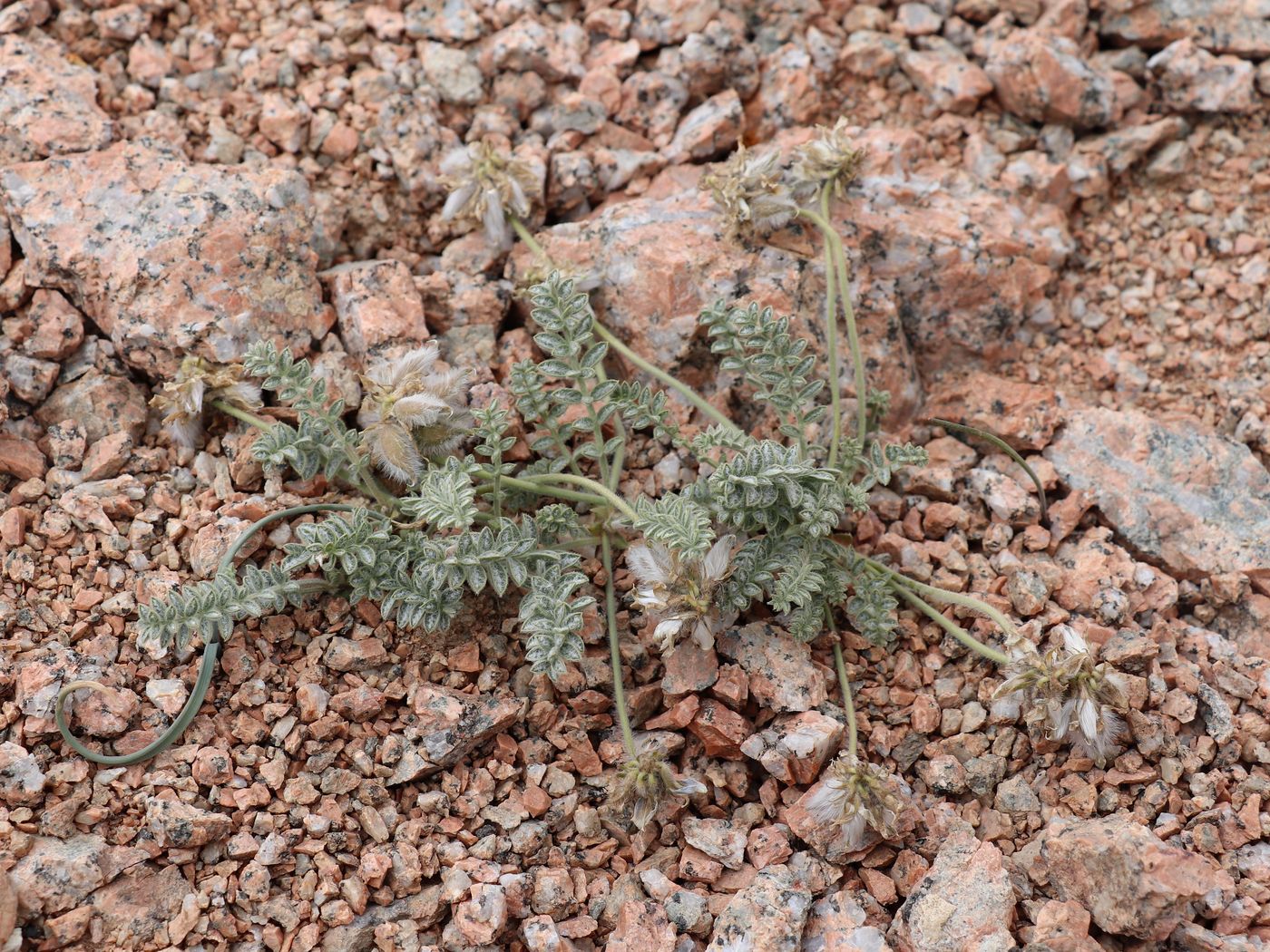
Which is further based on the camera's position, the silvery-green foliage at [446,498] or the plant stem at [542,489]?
the plant stem at [542,489]

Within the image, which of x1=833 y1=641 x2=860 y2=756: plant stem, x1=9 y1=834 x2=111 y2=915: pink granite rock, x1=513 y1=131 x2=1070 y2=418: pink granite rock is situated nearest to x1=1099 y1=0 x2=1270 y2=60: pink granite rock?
x1=513 y1=131 x2=1070 y2=418: pink granite rock

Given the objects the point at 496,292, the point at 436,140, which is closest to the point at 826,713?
the point at 496,292

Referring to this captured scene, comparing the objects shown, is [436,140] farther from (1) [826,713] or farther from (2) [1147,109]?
(2) [1147,109]

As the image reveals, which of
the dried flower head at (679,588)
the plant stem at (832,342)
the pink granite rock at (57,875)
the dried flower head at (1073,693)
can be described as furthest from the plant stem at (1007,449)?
the pink granite rock at (57,875)

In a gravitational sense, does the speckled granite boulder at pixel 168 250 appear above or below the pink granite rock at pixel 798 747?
above

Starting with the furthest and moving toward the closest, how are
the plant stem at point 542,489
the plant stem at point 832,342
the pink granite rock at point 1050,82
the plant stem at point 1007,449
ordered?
the pink granite rock at point 1050,82, the plant stem at point 1007,449, the plant stem at point 832,342, the plant stem at point 542,489

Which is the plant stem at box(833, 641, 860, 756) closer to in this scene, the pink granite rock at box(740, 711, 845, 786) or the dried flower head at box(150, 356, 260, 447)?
the pink granite rock at box(740, 711, 845, 786)

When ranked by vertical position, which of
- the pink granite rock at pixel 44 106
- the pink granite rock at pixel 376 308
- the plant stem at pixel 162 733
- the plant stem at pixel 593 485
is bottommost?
the plant stem at pixel 162 733

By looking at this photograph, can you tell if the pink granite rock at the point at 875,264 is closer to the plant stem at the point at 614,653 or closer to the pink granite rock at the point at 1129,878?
the plant stem at the point at 614,653
